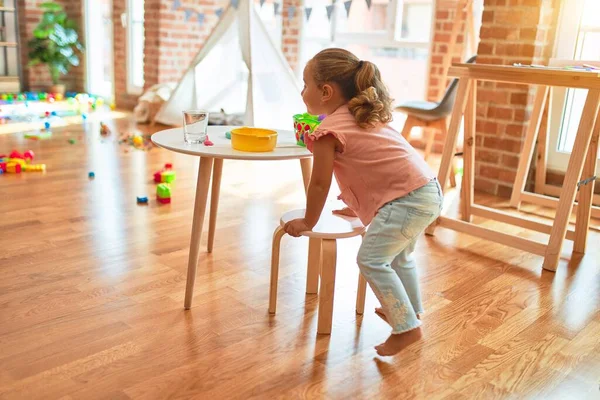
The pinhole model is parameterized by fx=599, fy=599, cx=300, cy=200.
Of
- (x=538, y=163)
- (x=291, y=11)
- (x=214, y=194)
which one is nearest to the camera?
(x=214, y=194)

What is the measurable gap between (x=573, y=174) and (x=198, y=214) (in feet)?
4.47

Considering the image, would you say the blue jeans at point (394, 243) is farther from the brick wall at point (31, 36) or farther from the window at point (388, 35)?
the brick wall at point (31, 36)

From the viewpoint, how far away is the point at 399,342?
148 centimetres

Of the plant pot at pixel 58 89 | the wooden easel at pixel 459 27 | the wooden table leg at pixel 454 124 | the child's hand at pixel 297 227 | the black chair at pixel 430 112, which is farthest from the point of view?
the plant pot at pixel 58 89

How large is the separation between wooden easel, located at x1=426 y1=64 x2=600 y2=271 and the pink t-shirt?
94 centimetres

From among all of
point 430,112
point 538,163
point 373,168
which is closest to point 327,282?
point 373,168

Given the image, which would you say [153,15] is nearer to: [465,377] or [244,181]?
[244,181]

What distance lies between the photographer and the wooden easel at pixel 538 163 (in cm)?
280

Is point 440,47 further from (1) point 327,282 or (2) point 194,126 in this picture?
(1) point 327,282

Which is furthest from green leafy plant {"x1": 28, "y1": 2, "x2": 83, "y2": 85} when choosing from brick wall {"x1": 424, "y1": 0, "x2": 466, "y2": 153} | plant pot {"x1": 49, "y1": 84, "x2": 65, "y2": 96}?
brick wall {"x1": 424, "y1": 0, "x2": 466, "y2": 153}

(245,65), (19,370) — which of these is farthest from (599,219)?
(245,65)

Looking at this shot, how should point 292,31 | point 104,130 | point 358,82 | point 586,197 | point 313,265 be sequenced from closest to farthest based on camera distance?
point 358,82 → point 313,265 → point 586,197 → point 104,130 → point 292,31

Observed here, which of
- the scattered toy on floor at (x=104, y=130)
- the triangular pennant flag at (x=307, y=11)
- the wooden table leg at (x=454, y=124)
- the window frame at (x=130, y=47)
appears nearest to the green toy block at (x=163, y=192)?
the wooden table leg at (x=454, y=124)

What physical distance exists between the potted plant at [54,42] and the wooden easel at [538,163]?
5347 millimetres
